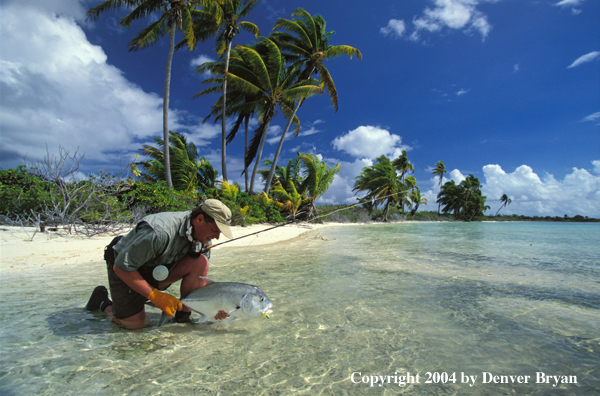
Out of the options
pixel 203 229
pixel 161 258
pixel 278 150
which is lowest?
pixel 161 258

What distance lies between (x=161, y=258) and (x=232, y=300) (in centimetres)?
Answer: 78

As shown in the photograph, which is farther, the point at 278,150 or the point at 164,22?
the point at 278,150

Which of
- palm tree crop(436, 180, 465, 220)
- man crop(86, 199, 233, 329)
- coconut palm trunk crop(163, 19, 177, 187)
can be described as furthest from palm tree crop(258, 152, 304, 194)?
palm tree crop(436, 180, 465, 220)

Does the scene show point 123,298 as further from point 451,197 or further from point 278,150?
point 451,197

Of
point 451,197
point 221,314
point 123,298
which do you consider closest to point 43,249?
point 123,298

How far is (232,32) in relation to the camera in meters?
16.0

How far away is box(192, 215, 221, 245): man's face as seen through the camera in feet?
7.69

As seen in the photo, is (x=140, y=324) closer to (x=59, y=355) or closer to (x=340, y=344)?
(x=59, y=355)

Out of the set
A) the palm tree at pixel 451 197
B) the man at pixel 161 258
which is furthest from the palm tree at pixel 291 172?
the palm tree at pixel 451 197

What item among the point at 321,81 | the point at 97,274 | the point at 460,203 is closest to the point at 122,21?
the point at 321,81

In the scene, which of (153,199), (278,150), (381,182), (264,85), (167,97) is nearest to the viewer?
(153,199)

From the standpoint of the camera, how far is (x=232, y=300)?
7.13ft

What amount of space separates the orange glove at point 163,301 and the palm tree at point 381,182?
30.0 meters

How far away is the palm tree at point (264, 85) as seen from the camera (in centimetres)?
1645
